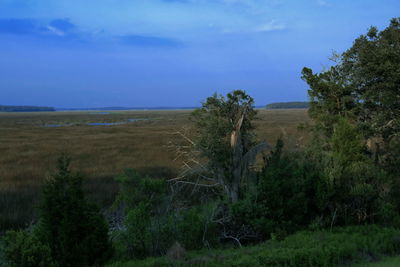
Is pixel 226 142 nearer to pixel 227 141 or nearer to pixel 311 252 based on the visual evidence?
pixel 227 141

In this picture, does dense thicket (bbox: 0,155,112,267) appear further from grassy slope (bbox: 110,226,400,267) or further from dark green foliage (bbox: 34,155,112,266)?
grassy slope (bbox: 110,226,400,267)

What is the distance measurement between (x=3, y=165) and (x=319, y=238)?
2034 cm

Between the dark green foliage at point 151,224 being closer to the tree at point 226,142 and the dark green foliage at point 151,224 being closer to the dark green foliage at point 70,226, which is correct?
the dark green foliage at point 70,226

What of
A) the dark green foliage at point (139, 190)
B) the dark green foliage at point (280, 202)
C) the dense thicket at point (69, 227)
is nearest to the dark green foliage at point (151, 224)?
the dark green foliage at point (139, 190)

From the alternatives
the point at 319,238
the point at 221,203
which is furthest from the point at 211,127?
the point at 319,238

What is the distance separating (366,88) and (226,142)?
715 centimetres

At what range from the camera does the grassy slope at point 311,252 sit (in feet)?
20.0

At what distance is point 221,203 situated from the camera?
9.95m

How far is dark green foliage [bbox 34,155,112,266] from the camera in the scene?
6.13 m

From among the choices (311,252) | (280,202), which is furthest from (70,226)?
(280,202)

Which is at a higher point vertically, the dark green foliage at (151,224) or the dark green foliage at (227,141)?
the dark green foliage at (227,141)

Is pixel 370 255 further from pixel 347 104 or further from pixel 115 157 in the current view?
pixel 115 157

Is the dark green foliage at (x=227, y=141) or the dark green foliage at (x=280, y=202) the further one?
the dark green foliage at (x=227, y=141)

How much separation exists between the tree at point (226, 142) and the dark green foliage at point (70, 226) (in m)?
4.50
